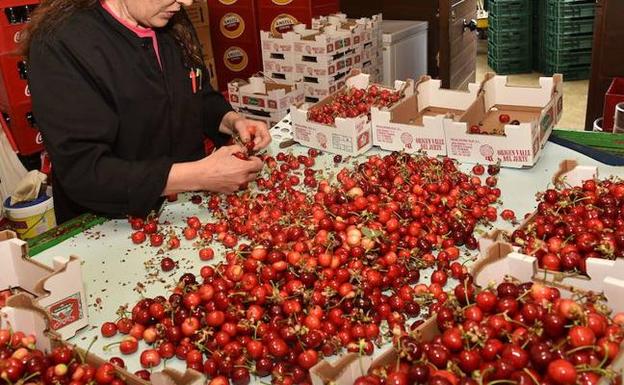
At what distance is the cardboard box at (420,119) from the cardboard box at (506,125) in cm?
4

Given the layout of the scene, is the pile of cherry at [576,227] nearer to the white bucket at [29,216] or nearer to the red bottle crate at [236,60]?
the white bucket at [29,216]

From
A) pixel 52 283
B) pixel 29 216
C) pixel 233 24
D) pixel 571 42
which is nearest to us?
pixel 52 283

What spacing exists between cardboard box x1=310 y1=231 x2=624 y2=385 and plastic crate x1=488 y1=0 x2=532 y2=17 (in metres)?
6.22

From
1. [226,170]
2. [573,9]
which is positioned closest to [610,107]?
[226,170]

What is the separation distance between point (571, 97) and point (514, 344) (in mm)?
5775

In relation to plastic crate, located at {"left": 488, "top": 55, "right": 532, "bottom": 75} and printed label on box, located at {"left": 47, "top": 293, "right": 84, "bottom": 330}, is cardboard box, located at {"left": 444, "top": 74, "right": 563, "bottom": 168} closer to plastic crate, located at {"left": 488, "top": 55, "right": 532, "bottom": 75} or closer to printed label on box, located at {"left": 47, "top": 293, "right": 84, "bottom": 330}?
printed label on box, located at {"left": 47, "top": 293, "right": 84, "bottom": 330}

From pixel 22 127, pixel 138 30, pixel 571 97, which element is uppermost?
pixel 138 30

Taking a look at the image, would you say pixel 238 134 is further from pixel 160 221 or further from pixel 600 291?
pixel 600 291

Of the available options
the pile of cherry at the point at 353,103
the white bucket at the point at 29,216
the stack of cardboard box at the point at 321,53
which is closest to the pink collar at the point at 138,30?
the pile of cherry at the point at 353,103

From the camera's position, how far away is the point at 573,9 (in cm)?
632

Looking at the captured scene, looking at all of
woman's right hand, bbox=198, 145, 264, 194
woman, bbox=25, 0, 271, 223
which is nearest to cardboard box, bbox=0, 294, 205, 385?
woman, bbox=25, 0, 271, 223

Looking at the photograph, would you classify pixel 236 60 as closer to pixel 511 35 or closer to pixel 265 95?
pixel 265 95

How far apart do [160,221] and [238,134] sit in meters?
0.49

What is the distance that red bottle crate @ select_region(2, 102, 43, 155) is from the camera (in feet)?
13.2
